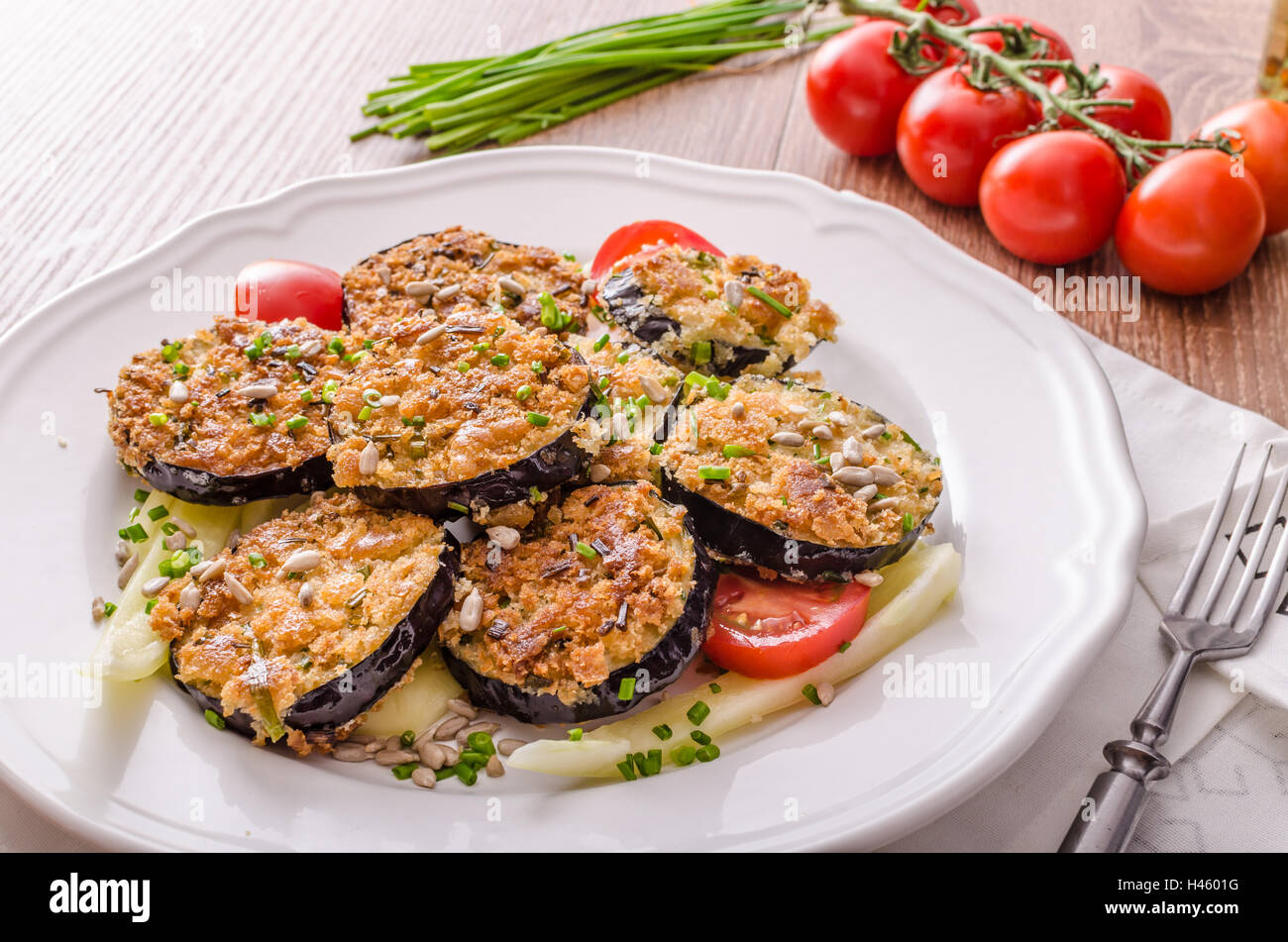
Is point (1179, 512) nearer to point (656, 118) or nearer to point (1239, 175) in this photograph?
point (1239, 175)

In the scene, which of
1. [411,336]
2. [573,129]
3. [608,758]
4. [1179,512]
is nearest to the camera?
[608,758]

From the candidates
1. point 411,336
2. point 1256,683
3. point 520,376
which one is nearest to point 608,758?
point 520,376

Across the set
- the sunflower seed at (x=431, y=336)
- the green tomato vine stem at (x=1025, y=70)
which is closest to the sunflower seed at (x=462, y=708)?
the sunflower seed at (x=431, y=336)

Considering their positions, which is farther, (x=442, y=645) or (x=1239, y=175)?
(x=1239, y=175)

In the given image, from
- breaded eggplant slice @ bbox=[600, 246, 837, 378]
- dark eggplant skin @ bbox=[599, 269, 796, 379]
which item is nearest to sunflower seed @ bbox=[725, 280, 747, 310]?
breaded eggplant slice @ bbox=[600, 246, 837, 378]

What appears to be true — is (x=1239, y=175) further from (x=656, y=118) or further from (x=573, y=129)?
(x=573, y=129)

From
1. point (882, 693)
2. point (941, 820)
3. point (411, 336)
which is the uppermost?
point (411, 336)

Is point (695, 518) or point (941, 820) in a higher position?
point (695, 518)

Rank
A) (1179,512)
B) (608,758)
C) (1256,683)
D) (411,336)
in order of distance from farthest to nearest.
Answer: (1179,512), (411,336), (1256,683), (608,758)

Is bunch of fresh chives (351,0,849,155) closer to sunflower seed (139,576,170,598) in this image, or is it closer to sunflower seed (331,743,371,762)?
sunflower seed (139,576,170,598)
